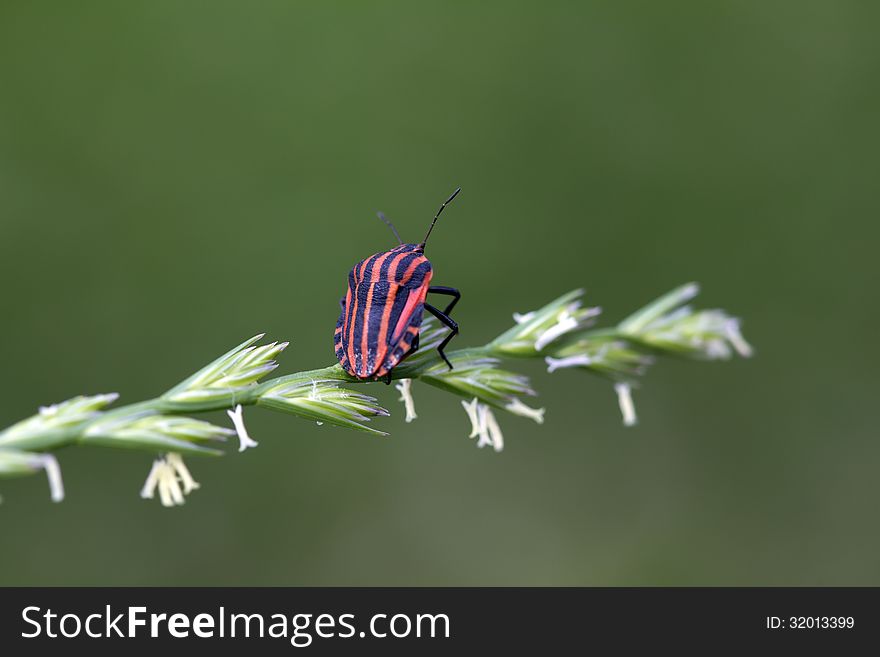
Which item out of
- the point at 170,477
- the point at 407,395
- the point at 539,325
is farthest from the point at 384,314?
the point at 170,477

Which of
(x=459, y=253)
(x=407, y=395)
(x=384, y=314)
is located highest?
(x=459, y=253)

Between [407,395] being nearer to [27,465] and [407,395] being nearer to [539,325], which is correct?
[539,325]

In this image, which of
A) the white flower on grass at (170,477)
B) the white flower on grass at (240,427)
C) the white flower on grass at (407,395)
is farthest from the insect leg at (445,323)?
the white flower on grass at (170,477)

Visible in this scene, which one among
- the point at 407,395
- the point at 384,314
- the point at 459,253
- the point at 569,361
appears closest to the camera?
the point at 569,361

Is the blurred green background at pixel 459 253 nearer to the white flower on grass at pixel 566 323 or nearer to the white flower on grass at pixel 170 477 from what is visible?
the white flower on grass at pixel 566 323

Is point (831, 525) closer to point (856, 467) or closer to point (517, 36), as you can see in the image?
A: point (856, 467)

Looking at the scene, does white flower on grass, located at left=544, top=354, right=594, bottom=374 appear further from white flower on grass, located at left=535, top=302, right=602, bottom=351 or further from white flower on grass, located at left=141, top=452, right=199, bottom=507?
white flower on grass, located at left=141, top=452, right=199, bottom=507
